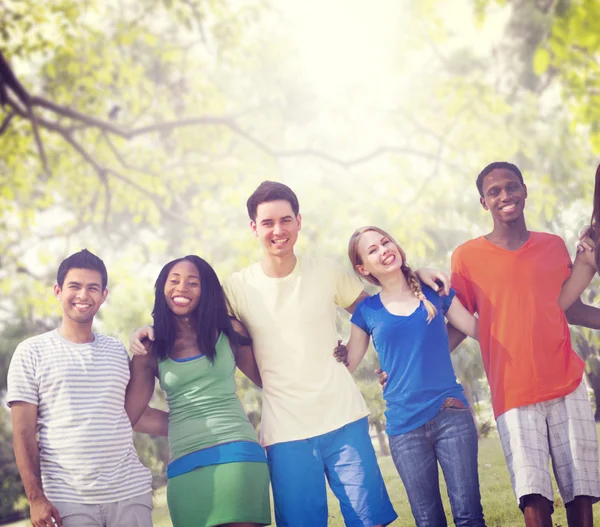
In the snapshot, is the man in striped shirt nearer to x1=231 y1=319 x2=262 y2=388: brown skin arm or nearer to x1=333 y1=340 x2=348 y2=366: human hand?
x1=231 y1=319 x2=262 y2=388: brown skin arm

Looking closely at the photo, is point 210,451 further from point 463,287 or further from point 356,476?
point 463,287

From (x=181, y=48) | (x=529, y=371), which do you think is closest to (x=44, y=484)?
(x=529, y=371)

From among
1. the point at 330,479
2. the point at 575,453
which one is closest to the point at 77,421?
the point at 330,479

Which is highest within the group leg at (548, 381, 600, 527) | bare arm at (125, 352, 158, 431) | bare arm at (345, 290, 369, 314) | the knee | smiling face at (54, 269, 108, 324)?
smiling face at (54, 269, 108, 324)

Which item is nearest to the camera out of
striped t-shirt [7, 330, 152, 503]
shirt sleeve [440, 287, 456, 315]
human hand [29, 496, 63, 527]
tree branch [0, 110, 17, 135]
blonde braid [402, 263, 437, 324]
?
human hand [29, 496, 63, 527]

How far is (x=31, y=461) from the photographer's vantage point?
1778 mm

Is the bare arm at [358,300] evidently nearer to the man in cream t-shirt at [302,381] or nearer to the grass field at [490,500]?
the man in cream t-shirt at [302,381]

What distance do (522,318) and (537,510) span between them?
584 millimetres

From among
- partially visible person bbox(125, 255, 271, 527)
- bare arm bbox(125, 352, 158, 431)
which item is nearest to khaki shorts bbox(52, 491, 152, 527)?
partially visible person bbox(125, 255, 271, 527)

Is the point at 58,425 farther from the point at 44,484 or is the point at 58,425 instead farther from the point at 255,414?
the point at 255,414

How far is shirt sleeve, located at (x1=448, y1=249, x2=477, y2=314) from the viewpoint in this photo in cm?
221

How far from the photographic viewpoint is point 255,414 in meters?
5.02

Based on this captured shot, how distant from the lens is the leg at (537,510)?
6.25ft

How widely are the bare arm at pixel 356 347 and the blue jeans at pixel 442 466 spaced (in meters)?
0.30
